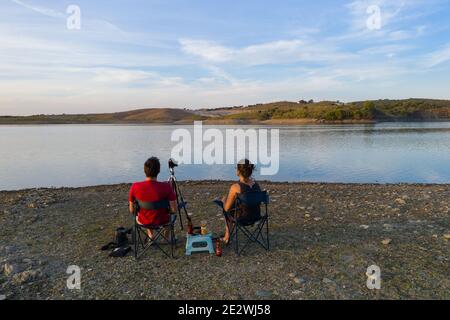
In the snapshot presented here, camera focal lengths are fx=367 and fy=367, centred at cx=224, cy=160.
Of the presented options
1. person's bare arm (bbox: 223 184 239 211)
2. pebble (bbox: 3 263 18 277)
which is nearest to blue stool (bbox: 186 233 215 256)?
person's bare arm (bbox: 223 184 239 211)

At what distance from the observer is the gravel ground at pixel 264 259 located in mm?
4258

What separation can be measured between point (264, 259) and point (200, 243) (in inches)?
39.3

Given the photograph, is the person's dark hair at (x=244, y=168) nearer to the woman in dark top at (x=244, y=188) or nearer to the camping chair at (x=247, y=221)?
the woman in dark top at (x=244, y=188)

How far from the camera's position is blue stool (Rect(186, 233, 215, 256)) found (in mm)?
5473

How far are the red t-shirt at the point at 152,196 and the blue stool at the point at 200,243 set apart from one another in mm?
489

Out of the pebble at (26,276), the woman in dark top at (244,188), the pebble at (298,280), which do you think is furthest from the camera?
the woman in dark top at (244,188)

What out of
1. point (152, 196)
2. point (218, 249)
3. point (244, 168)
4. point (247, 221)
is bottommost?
point (218, 249)

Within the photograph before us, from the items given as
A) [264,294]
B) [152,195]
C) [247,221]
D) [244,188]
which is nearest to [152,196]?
[152,195]

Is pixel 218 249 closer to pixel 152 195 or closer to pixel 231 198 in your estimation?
pixel 231 198

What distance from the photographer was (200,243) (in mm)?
5547

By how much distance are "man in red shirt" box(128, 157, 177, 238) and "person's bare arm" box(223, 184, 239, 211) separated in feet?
2.64

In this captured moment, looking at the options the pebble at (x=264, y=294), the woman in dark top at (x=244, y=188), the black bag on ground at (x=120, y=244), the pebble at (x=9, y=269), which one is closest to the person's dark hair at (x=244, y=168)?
the woman in dark top at (x=244, y=188)

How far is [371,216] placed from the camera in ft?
24.5
